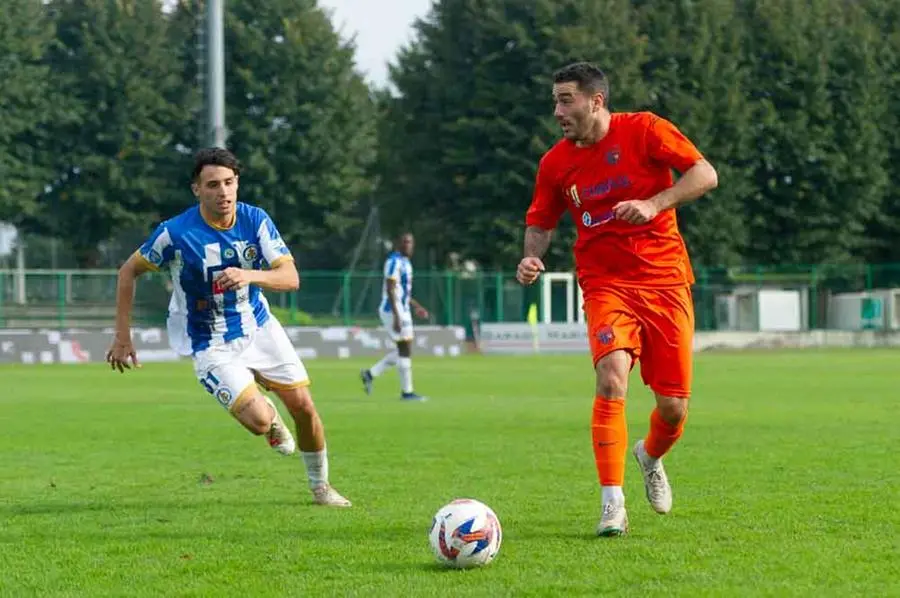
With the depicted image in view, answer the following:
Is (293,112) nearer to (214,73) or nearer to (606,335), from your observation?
(214,73)

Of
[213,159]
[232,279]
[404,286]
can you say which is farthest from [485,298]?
[232,279]

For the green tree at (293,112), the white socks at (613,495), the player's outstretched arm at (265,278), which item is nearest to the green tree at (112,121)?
the green tree at (293,112)

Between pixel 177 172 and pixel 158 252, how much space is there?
45.7 meters

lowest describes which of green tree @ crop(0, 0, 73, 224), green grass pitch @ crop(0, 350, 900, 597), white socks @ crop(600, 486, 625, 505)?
green grass pitch @ crop(0, 350, 900, 597)

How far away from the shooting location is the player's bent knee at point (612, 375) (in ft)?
25.5

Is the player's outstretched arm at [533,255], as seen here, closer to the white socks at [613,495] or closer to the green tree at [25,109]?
the white socks at [613,495]

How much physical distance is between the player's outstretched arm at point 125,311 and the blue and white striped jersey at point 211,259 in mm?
66

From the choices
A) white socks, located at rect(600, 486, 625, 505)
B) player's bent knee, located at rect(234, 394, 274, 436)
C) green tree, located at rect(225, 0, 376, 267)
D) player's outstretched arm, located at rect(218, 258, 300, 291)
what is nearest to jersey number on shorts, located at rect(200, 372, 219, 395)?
player's bent knee, located at rect(234, 394, 274, 436)

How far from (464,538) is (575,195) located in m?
2.31

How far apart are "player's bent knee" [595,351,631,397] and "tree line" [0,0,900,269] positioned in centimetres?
4345

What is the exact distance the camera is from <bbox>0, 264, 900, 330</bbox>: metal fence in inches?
1618

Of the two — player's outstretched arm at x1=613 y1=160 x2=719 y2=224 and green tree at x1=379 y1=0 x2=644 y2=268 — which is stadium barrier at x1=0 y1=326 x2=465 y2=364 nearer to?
green tree at x1=379 y1=0 x2=644 y2=268

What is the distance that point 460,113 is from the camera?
54062 mm

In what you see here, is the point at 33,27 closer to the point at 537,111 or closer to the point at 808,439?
the point at 537,111
